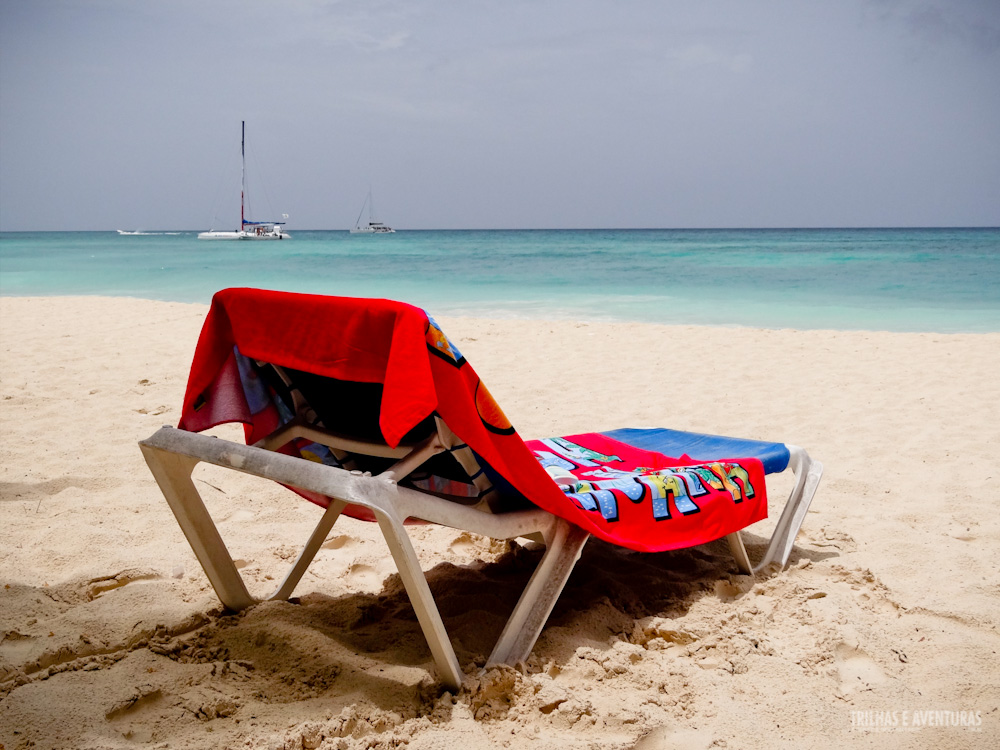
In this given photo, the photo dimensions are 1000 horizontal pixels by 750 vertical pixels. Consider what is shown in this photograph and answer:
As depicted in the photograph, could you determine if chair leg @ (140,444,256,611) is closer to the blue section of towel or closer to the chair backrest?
the chair backrest

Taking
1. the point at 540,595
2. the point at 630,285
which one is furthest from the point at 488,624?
the point at 630,285

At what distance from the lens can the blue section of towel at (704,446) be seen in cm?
271

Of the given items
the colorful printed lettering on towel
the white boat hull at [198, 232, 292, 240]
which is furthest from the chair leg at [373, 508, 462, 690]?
the white boat hull at [198, 232, 292, 240]

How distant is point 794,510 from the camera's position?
266cm

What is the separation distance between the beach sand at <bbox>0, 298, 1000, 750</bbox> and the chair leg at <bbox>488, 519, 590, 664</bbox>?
66 millimetres

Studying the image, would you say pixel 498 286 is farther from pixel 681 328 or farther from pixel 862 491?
pixel 862 491

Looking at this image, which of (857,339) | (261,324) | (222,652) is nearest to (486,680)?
(222,652)

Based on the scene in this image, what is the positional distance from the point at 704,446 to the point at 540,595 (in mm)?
1219

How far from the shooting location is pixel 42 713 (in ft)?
5.39

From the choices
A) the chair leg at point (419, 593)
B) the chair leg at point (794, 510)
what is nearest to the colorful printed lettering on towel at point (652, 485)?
the chair leg at point (794, 510)

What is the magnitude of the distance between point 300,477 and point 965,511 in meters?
2.81

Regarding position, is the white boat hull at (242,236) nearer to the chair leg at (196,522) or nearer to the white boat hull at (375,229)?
the white boat hull at (375,229)

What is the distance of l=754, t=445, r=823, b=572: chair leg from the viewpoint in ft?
8.54

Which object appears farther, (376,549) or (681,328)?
(681,328)
